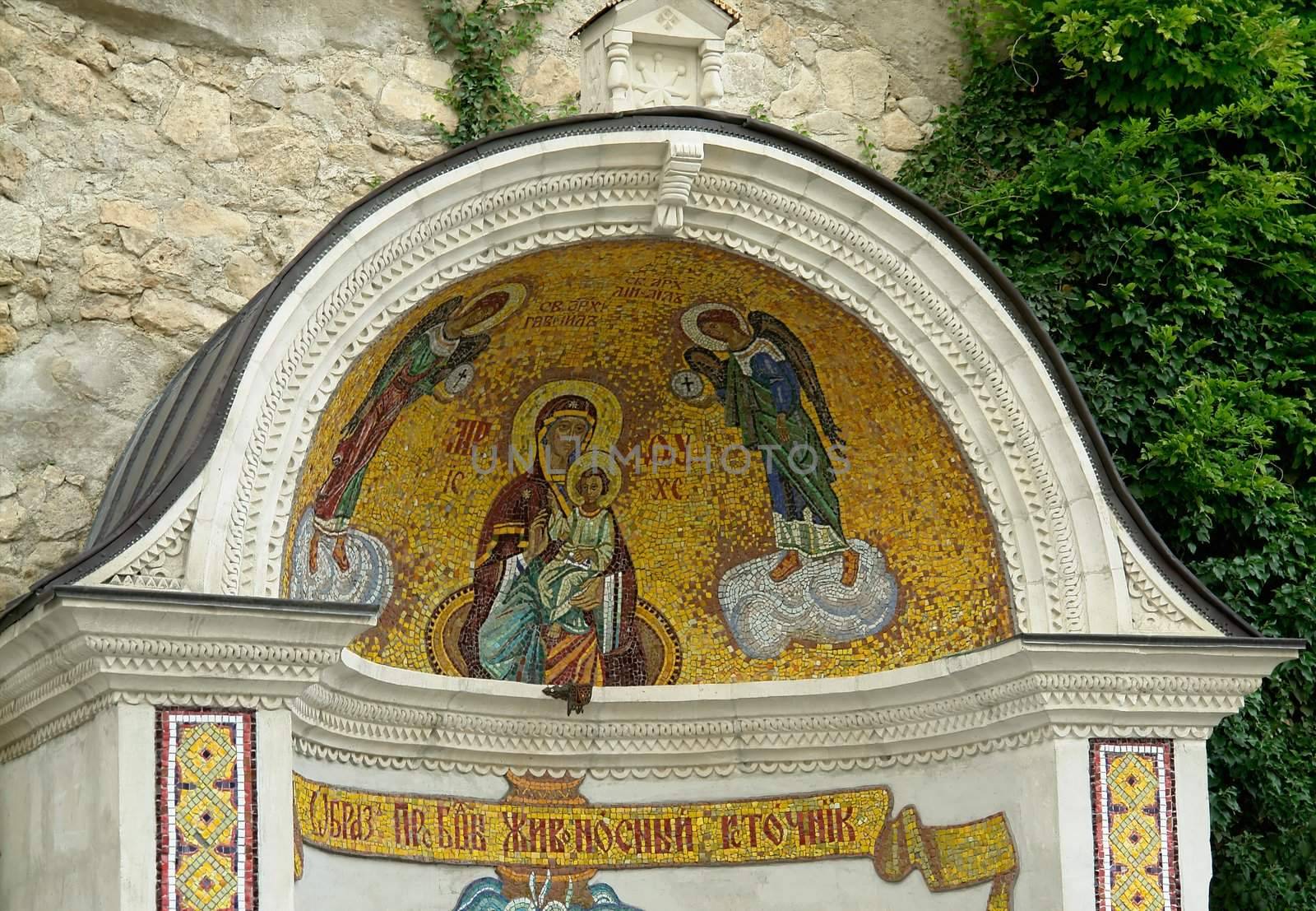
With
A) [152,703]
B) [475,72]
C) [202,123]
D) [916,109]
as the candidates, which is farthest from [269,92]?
[152,703]

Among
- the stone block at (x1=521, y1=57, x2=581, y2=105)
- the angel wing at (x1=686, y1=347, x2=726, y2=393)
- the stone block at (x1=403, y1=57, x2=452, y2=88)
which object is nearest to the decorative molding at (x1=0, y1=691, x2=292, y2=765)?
the angel wing at (x1=686, y1=347, x2=726, y2=393)

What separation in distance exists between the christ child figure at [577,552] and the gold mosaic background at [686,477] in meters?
0.08

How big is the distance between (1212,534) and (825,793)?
192 centimetres

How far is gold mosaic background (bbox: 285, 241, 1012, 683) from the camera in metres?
7.39

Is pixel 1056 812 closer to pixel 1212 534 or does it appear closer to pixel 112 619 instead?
pixel 1212 534

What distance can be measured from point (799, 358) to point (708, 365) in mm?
353

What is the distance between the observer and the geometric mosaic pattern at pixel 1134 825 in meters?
7.08

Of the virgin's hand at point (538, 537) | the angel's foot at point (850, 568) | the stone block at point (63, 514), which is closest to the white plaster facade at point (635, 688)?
the angel's foot at point (850, 568)

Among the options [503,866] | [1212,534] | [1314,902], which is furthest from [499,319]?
[1314,902]

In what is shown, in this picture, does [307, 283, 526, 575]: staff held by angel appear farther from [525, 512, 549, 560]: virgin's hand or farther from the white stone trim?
[525, 512, 549, 560]: virgin's hand

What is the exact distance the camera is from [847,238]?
725 centimetres

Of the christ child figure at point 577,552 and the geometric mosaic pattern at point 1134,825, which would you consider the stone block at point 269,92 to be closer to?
the christ child figure at point 577,552

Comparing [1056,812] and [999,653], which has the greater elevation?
[999,653]

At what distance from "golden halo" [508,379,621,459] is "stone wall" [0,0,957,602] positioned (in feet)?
3.43
